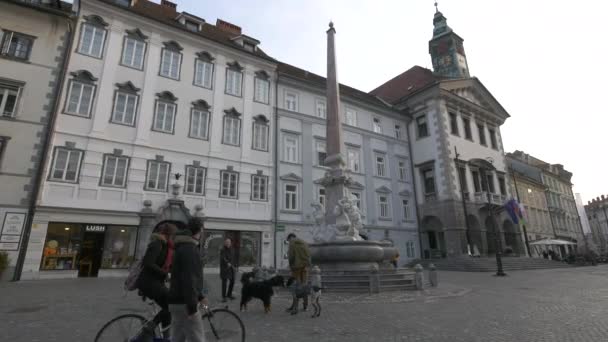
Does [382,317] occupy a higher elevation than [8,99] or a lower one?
lower

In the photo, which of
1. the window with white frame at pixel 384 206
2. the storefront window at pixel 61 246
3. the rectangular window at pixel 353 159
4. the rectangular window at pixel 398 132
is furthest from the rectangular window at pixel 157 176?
the rectangular window at pixel 398 132

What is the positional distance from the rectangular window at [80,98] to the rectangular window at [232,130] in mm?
7578

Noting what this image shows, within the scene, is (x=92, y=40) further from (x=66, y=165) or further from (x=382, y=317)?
(x=382, y=317)

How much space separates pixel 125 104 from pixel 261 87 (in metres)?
9.36

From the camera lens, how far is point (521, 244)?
33031 mm

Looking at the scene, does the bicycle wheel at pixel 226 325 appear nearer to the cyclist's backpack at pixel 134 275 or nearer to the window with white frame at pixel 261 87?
the cyclist's backpack at pixel 134 275

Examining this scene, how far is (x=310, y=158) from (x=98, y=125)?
45.8 ft

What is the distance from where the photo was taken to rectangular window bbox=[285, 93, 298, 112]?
25844 mm

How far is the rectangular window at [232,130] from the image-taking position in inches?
863

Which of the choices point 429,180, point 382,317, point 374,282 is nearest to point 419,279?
point 374,282

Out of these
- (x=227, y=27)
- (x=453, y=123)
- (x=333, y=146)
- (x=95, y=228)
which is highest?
(x=227, y=27)

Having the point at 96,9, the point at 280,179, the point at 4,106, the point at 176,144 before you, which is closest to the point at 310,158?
the point at 280,179

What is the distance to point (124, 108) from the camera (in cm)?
1883

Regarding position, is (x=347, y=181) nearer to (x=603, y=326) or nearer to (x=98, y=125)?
(x=603, y=326)
